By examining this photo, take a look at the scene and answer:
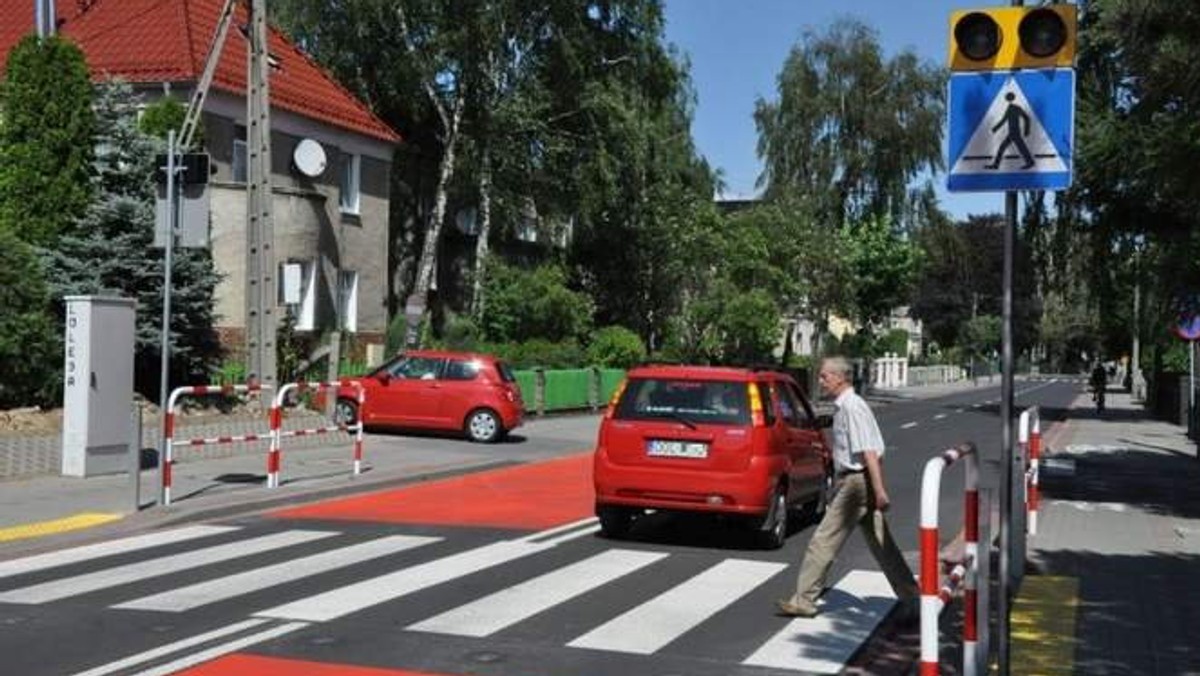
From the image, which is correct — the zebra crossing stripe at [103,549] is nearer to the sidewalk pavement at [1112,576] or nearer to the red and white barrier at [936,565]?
the red and white barrier at [936,565]

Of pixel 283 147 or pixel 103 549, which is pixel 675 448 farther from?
pixel 283 147

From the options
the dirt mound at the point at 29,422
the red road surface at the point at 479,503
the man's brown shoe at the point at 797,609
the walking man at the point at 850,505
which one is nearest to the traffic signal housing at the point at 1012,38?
the walking man at the point at 850,505

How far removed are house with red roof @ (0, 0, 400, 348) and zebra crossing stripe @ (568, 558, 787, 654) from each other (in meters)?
16.3

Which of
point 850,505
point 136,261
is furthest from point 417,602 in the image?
point 136,261

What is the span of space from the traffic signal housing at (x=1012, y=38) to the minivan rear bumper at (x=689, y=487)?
5631 mm

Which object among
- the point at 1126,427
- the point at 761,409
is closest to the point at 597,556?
the point at 761,409

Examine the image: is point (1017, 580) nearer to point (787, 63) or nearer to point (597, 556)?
point (597, 556)

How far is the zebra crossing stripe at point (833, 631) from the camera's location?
7406 millimetres

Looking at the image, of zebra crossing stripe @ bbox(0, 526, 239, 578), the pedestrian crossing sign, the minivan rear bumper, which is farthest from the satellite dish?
the pedestrian crossing sign

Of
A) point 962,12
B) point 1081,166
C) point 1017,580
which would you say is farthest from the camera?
point 1081,166

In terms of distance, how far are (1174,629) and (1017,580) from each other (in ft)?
5.82

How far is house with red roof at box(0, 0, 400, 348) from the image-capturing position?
1111 inches

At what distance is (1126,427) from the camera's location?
117ft

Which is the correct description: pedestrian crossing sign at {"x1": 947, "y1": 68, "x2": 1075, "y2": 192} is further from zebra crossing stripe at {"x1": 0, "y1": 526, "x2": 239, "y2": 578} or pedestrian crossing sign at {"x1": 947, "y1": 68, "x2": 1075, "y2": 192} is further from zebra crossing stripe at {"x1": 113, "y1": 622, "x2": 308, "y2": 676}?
zebra crossing stripe at {"x1": 0, "y1": 526, "x2": 239, "y2": 578}
